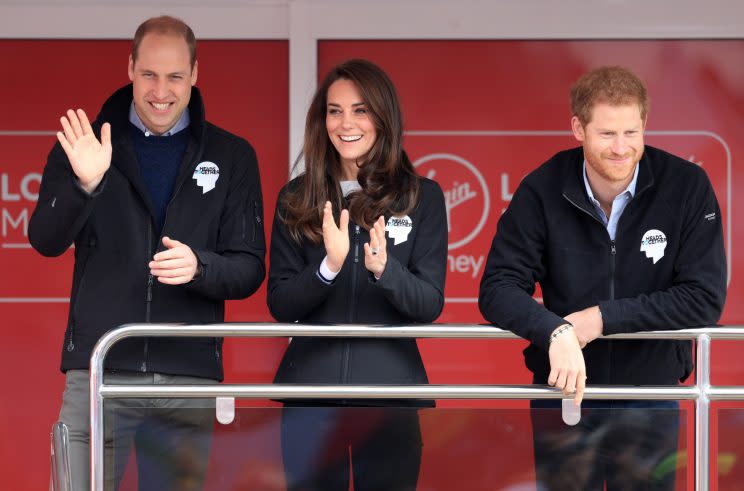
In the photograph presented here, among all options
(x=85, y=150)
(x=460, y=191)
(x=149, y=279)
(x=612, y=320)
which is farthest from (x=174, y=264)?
(x=460, y=191)

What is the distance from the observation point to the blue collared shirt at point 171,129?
351 centimetres

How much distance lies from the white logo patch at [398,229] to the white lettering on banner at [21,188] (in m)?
2.64

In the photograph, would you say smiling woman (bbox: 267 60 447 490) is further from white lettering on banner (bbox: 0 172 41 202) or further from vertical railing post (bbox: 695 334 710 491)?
white lettering on banner (bbox: 0 172 41 202)

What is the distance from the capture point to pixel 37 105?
17.8ft

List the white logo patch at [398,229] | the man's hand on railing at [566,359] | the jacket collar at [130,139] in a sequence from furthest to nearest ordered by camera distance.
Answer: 1. the jacket collar at [130,139]
2. the white logo patch at [398,229]
3. the man's hand on railing at [566,359]

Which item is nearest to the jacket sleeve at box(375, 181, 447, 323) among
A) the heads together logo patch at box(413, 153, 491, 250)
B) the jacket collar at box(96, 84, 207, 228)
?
the jacket collar at box(96, 84, 207, 228)

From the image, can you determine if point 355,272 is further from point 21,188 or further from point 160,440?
point 21,188

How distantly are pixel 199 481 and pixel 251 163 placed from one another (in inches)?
38.3

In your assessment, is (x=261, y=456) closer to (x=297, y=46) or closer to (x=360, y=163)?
(x=360, y=163)

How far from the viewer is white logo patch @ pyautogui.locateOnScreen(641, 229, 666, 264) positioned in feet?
10.5

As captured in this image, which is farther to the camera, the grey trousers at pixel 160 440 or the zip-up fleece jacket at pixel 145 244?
the zip-up fleece jacket at pixel 145 244

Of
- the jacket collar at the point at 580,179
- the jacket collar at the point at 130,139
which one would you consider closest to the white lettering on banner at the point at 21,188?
the jacket collar at the point at 130,139

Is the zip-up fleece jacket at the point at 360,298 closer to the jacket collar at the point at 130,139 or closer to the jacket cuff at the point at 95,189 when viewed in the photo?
the jacket collar at the point at 130,139
